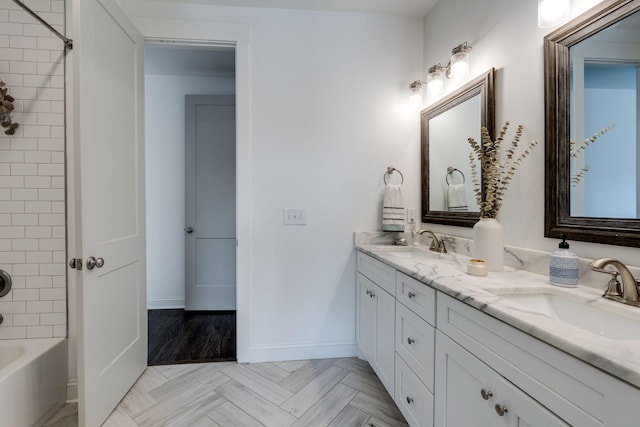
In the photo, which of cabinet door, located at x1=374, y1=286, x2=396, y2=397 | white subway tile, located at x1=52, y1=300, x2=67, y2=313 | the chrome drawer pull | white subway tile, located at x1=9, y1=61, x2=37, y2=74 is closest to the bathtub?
white subway tile, located at x1=52, y1=300, x2=67, y2=313

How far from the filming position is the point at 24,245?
1796 mm

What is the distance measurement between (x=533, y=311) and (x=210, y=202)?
A: 3.04 metres

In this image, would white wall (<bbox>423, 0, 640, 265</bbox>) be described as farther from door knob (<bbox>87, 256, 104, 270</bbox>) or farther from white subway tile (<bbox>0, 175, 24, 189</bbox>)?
white subway tile (<bbox>0, 175, 24, 189</bbox>)

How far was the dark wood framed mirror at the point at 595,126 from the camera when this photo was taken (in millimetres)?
1019

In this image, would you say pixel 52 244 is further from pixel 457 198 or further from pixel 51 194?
pixel 457 198

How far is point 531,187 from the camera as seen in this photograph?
139 centimetres

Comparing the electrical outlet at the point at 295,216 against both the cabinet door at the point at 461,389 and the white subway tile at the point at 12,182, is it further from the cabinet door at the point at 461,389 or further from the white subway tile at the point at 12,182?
the white subway tile at the point at 12,182

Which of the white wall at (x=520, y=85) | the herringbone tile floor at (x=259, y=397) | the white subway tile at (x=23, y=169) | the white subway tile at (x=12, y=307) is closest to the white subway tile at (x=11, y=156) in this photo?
the white subway tile at (x=23, y=169)

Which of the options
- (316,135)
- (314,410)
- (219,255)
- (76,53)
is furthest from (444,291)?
(219,255)

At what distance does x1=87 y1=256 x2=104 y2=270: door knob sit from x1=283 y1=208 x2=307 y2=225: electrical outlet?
1.12m

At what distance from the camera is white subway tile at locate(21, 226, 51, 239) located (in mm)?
1796

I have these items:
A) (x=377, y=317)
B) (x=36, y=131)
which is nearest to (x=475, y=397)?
(x=377, y=317)

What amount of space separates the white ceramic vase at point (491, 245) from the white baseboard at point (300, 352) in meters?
1.33

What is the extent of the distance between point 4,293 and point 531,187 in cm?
280
